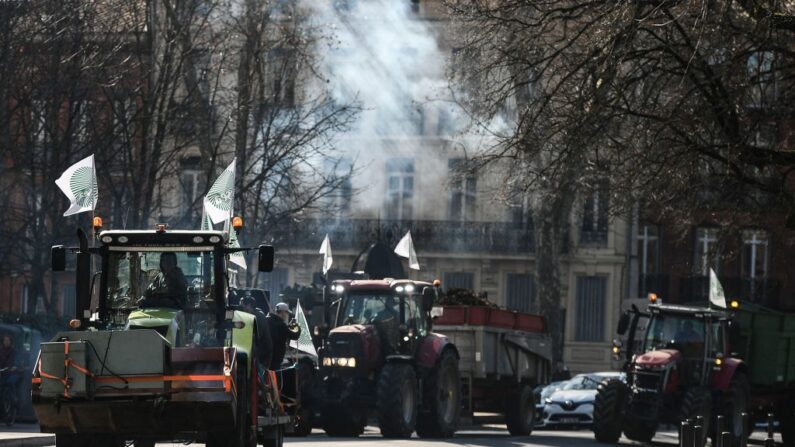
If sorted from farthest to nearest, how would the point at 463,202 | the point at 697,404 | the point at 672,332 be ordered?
the point at 463,202
the point at 672,332
the point at 697,404

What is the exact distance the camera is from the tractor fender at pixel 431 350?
27.4 meters

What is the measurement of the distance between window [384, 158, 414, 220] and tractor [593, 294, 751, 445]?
16248 millimetres

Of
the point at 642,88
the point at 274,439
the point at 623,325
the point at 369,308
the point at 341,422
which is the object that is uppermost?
the point at 642,88

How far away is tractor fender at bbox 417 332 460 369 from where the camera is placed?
2736 centimetres

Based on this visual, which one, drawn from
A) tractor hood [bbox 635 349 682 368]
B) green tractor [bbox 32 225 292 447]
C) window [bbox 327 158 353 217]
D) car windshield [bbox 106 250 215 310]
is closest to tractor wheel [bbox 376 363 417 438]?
tractor hood [bbox 635 349 682 368]

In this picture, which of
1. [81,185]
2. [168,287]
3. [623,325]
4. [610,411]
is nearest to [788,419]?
[610,411]

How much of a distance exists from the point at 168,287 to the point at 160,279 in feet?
0.38

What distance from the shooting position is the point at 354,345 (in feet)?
87.7

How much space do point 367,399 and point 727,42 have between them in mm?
8076

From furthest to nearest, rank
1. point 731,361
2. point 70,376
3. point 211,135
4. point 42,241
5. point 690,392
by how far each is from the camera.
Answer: point 211,135, point 42,241, point 731,361, point 690,392, point 70,376

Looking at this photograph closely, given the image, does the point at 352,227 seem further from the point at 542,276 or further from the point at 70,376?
the point at 70,376

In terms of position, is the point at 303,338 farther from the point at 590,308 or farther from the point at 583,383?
the point at 590,308

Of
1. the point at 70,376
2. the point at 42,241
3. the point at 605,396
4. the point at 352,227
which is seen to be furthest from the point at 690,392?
the point at 352,227

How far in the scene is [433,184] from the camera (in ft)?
160
